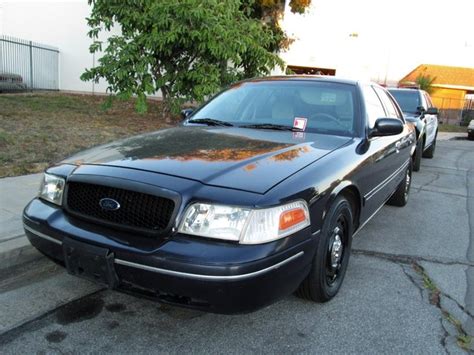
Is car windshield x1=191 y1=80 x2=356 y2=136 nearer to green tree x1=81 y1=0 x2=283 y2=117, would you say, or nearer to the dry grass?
the dry grass

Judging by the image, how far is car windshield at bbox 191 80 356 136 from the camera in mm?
4020

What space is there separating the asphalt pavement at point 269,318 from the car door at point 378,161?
0.62m

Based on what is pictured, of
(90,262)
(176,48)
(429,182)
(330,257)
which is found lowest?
(429,182)

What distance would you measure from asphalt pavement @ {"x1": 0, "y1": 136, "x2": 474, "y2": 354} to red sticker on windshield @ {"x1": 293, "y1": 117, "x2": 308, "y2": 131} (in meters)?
1.30

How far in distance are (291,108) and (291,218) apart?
5.82 ft

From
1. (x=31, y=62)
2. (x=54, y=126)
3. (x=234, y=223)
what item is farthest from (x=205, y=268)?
(x=31, y=62)

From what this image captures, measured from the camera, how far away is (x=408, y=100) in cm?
1039

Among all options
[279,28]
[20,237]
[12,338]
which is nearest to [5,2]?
[279,28]

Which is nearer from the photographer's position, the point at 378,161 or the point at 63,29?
the point at 378,161

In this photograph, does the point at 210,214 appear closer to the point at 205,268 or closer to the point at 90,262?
the point at 205,268

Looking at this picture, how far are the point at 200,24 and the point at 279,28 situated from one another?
9024 mm

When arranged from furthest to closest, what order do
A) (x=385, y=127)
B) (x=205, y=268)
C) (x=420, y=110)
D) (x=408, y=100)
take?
(x=408, y=100) < (x=420, y=110) < (x=385, y=127) < (x=205, y=268)

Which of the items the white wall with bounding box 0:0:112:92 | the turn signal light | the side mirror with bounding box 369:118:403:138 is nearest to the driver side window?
the side mirror with bounding box 369:118:403:138

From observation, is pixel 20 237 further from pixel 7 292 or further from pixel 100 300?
pixel 100 300
